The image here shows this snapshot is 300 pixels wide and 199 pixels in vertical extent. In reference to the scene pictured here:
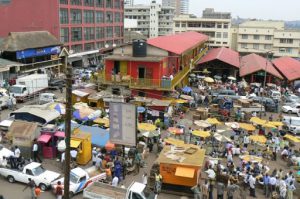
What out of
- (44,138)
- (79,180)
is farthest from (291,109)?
(79,180)

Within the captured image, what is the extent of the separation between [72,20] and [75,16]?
1.51m

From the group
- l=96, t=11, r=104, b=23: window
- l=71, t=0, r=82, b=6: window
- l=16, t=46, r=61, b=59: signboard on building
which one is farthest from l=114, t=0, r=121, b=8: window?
l=16, t=46, r=61, b=59: signboard on building

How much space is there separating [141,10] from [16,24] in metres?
81.7

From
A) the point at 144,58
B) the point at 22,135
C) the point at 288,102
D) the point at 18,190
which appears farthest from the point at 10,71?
the point at 288,102

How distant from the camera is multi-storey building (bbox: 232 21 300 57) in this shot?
292 feet

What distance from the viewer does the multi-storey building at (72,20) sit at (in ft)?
163

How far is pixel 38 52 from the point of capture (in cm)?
5031

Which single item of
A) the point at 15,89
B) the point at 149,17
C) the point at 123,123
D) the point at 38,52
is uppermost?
the point at 149,17

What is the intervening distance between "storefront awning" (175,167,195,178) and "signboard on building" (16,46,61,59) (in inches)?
1327

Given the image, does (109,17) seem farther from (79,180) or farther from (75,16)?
(79,180)

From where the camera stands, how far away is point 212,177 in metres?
20.7

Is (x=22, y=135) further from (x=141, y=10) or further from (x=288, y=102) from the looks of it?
(x=141, y=10)

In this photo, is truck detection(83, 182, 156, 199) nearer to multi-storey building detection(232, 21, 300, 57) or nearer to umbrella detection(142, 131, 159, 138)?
umbrella detection(142, 131, 159, 138)

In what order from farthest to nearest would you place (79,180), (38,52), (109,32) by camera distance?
(109,32)
(38,52)
(79,180)
